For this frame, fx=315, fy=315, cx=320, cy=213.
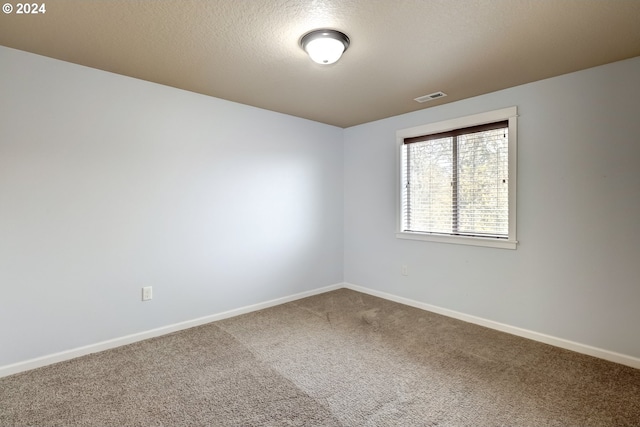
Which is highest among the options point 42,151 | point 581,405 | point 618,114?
point 618,114

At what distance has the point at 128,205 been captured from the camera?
9.06ft

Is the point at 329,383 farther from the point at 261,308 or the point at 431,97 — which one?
the point at 431,97

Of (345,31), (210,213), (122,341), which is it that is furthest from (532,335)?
(122,341)

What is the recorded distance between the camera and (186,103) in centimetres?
308

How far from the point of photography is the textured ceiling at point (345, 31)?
179cm

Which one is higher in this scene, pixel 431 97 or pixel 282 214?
pixel 431 97

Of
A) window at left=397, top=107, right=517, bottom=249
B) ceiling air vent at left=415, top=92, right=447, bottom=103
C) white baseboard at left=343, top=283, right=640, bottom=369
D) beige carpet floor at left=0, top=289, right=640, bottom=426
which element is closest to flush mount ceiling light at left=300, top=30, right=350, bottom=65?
ceiling air vent at left=415, top=92, right=447, bottom=103

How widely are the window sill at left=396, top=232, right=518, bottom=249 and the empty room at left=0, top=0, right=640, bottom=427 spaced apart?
0.02 meters

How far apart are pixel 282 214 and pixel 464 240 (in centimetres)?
207

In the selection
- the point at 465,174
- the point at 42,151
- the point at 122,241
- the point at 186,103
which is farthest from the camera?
the point at 465,174

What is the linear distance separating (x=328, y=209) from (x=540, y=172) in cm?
246

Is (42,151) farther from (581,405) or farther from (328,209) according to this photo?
(581,405)

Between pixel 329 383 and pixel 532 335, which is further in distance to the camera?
pixel 532 335

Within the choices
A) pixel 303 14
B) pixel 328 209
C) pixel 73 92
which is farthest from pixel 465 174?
pixel 73 92
